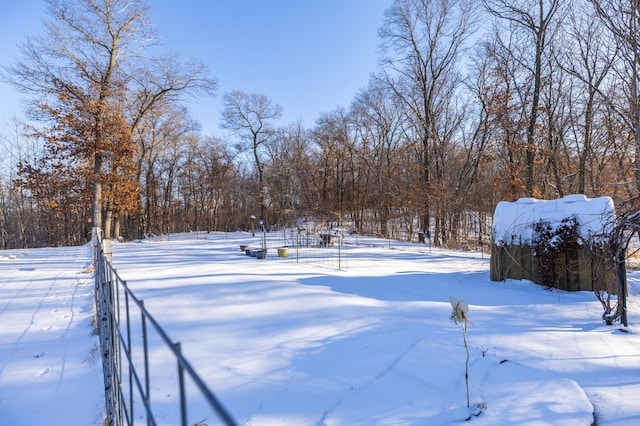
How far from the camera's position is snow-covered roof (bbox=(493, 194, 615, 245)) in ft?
17.7

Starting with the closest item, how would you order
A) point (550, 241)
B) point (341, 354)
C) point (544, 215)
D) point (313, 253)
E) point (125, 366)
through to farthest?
point (125, 366)
point (341, 354)
point (550, 241)
point (544, 215)
point (313, 253)

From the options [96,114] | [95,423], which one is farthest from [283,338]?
[96,114]

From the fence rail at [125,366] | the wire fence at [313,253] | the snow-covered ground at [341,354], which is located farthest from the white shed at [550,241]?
the fence rail at [125,366]

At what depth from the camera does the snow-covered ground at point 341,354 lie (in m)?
2.49

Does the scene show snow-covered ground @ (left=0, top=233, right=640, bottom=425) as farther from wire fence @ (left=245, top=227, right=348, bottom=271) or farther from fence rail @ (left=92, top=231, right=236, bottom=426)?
wire fence @ (left=245, top=227, right=348, bottom=271)

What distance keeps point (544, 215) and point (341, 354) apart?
500 cm

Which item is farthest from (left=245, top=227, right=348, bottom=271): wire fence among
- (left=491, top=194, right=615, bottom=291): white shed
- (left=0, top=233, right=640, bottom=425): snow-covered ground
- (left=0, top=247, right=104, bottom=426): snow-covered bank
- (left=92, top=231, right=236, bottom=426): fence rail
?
(left=92, top=231, right=236, bottom=426): fence rail

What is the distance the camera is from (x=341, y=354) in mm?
3348

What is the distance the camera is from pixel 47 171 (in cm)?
1397

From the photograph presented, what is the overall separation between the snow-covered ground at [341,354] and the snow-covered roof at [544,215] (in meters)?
1.11

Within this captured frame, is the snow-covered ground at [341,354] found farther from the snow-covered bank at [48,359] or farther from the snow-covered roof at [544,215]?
the snow-covered roof at [544,215]

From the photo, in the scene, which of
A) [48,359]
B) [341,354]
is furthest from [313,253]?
[48,359]

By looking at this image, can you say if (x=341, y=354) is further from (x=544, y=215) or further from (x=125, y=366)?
(x=544, y=215)

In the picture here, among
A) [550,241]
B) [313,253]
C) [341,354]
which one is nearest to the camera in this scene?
[341,354]
